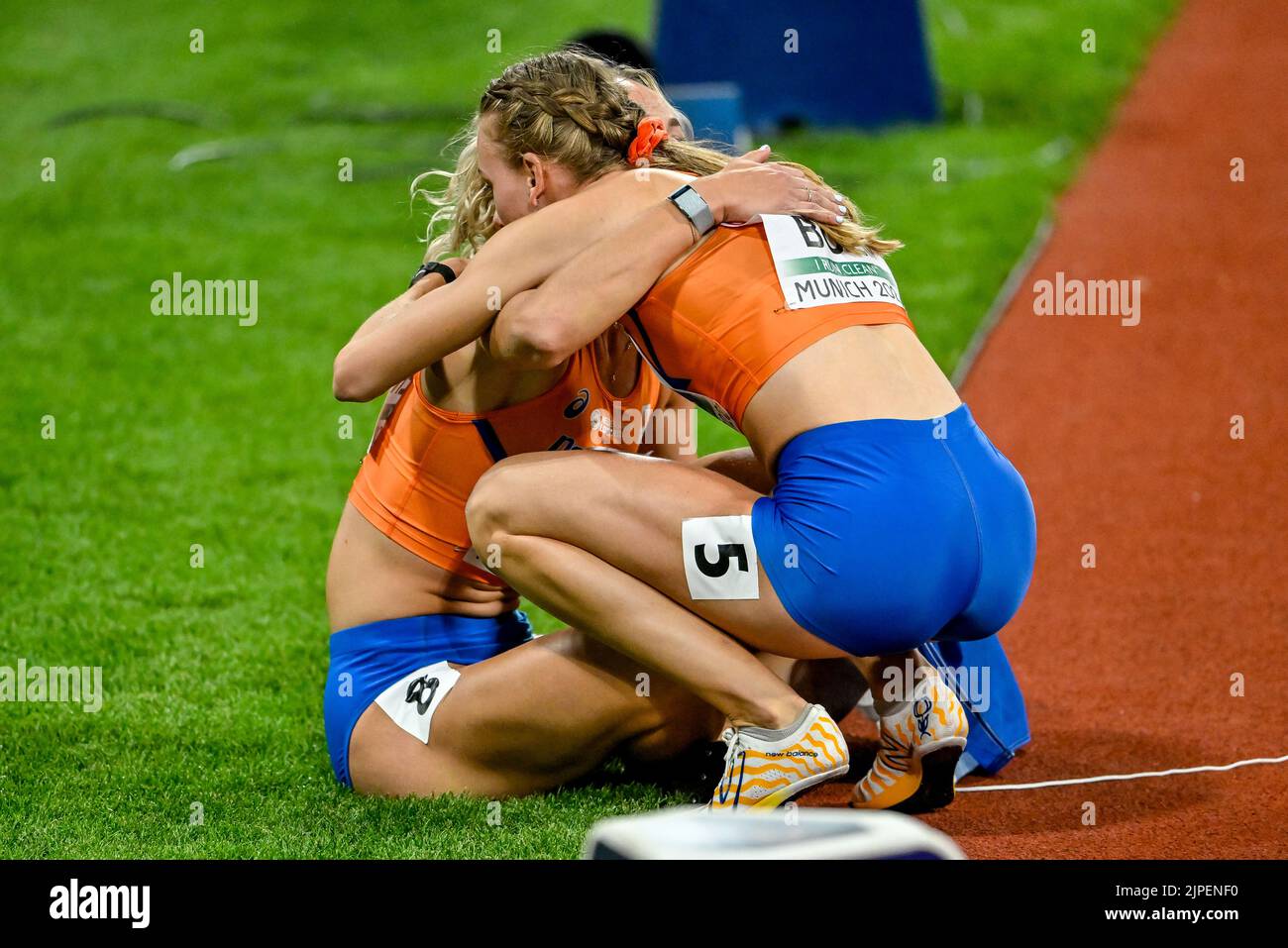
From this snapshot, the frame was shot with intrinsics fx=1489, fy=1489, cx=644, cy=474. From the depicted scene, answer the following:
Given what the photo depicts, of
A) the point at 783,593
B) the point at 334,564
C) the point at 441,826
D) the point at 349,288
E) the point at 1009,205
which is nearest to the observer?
the point at 783,593

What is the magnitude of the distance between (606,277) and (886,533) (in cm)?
78

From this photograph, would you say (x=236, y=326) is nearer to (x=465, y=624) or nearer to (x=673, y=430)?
(x=673, y=430)

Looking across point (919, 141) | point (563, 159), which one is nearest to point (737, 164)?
point (563, 159)

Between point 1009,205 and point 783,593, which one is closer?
point 783,593

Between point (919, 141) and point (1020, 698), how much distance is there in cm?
739

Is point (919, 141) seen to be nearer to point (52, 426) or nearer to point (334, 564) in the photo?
point (52, 426)

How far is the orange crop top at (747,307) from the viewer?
120 inches

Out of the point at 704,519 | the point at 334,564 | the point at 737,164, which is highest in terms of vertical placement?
the point at 737,164

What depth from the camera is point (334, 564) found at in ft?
12.2

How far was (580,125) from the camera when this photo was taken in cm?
334

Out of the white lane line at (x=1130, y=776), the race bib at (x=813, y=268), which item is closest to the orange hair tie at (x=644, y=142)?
the race bib at (x=813, y=268)

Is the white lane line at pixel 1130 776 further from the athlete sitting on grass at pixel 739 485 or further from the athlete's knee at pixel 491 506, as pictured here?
the athlete's knee at pixel 491 506

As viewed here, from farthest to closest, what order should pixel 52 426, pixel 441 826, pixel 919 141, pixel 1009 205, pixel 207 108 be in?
pixel 207 108 < pixel 919 141 < pixel 1009 205 < pixel 52 426 < pixel 441 826

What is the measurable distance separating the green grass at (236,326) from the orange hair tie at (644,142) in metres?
1.50
